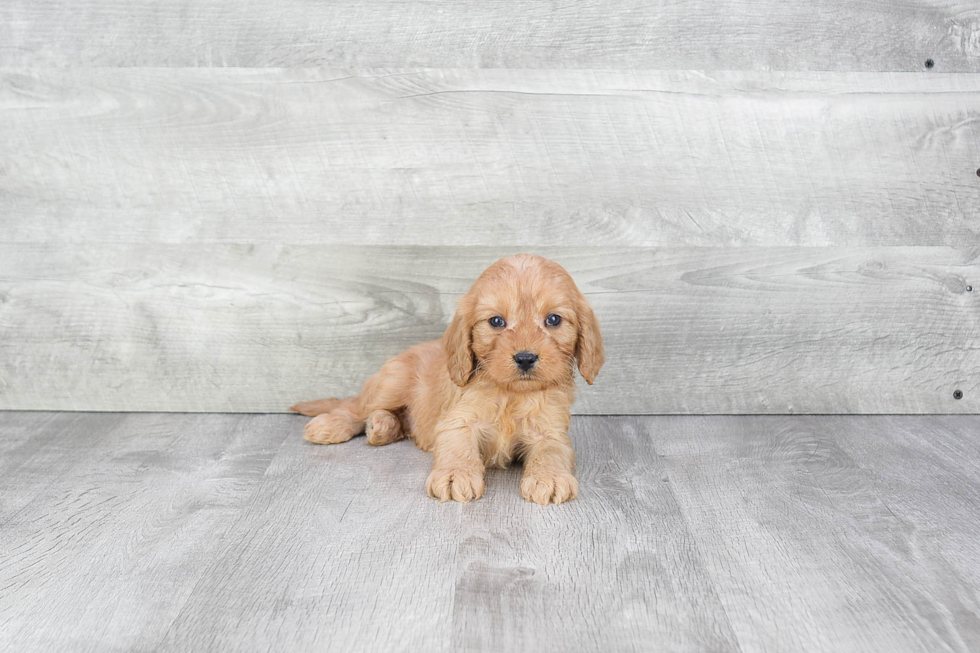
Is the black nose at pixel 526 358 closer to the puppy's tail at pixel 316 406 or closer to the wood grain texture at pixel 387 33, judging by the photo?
the puppy's tail at pixel 316 406

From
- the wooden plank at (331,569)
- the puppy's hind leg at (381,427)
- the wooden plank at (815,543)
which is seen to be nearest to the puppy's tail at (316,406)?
the puppy's hind leg at (381,427)

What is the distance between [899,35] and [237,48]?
2.18 metres

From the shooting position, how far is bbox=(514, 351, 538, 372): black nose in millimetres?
2109

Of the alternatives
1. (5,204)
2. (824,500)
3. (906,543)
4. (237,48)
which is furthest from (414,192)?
(906,543)

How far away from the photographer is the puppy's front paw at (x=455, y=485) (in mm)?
2102

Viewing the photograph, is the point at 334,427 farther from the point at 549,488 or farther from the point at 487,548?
the point at 487,548

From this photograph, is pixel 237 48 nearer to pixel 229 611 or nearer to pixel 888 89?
pixel 229 611

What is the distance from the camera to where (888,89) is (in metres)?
2.84

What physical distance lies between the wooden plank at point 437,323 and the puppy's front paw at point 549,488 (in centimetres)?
87

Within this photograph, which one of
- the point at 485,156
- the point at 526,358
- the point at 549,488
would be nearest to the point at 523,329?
the point at 526,358

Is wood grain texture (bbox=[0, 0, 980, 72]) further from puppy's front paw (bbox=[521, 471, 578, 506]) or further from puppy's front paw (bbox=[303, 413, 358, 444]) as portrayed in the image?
puppy's front paw (bbox=[521, 471, 578, 506])

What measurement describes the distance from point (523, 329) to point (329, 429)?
2.57 feet

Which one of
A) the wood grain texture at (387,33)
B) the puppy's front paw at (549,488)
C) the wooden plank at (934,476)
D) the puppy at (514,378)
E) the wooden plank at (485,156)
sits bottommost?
the wooden plank at (934,476)

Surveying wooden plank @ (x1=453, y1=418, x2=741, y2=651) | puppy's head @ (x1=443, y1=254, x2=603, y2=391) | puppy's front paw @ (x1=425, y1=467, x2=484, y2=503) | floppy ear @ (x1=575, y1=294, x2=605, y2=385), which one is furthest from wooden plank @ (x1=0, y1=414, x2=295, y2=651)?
floppy ear @ (x1=575, y1=294, x2=605, y2=385)
